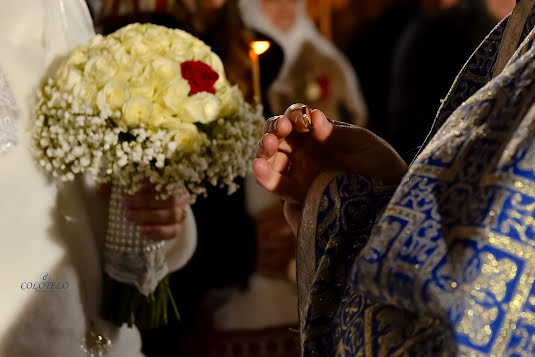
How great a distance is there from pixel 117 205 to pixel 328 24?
8.81 ft

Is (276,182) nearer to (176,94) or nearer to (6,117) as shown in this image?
(176,94)

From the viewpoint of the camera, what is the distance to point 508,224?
547 mm

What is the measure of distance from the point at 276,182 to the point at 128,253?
547mm

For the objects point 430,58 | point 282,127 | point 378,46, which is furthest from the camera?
point 378,46

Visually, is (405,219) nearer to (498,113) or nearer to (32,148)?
(498,113)

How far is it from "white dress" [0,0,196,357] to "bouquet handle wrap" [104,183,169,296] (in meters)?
0.04

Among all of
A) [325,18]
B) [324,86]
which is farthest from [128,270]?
[325,18]

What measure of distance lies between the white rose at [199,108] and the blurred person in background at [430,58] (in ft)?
6.35

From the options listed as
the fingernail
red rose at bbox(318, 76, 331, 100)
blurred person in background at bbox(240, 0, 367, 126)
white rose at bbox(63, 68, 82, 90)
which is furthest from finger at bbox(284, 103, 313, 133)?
red rose at bbox(318, 76, 331, 100)

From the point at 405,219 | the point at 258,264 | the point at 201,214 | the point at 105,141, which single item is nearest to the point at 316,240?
the point at 405,219

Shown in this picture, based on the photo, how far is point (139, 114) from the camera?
1178 mm

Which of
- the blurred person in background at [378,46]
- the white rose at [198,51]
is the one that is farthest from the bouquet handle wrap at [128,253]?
the blurred person in background at [378,46]

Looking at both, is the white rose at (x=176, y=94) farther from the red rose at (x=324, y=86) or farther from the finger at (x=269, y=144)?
the red rose at (x=324, y=86)

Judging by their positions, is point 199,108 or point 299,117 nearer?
point 299,117
